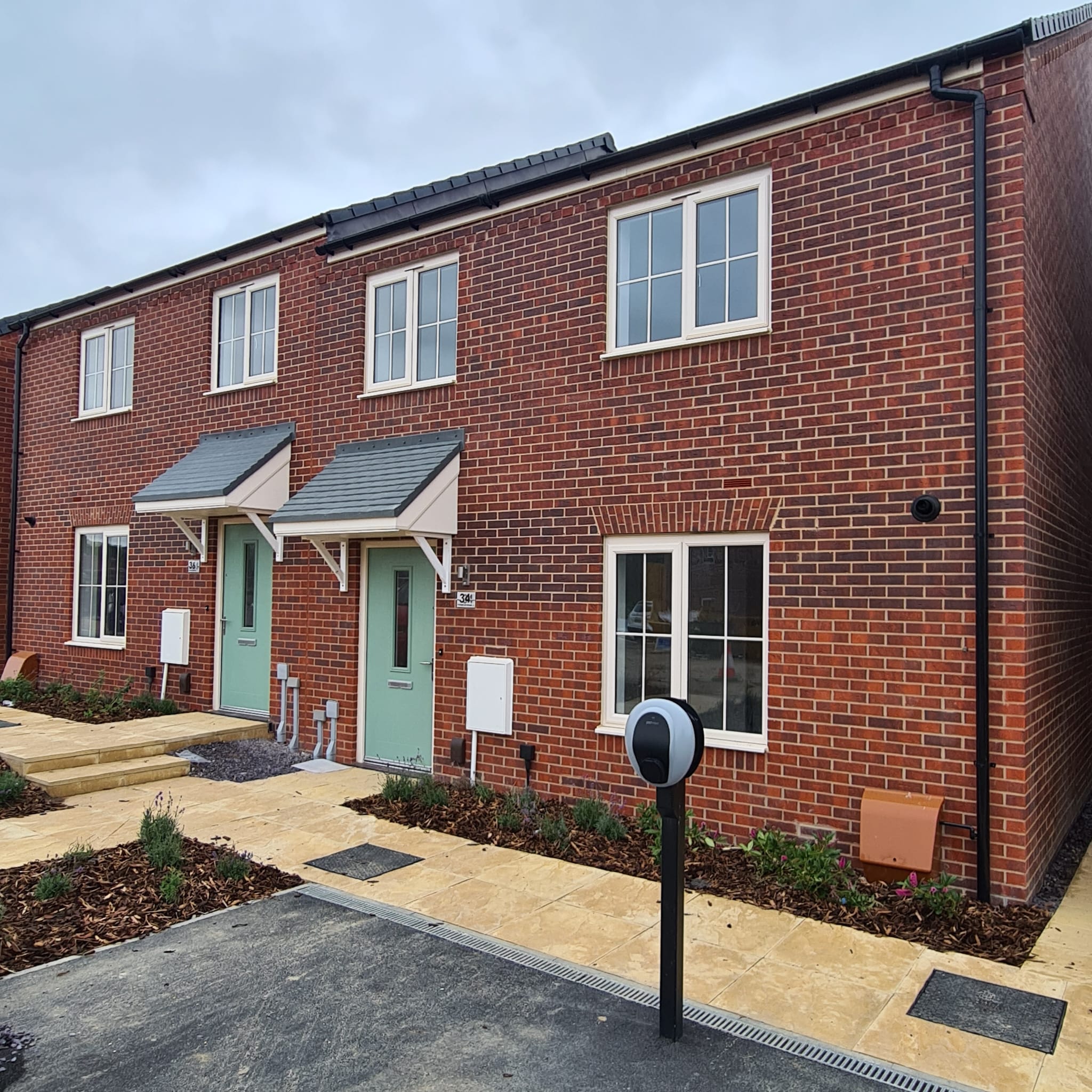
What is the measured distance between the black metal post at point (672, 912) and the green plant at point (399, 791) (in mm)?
4115

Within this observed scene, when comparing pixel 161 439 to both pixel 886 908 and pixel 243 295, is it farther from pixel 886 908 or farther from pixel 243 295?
pixel 886 908

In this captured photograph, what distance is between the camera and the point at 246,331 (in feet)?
34.2

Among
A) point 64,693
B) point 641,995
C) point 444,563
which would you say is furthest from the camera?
point 64,693

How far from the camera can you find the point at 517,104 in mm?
48219

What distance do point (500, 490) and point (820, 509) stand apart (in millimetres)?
2954

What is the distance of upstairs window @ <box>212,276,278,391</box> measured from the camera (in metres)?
10.2

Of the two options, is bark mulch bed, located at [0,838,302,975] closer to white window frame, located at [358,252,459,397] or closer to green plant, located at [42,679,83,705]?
white window frame, located at [358,252,459,397]

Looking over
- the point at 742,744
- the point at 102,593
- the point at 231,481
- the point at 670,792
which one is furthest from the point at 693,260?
the point at 102,593

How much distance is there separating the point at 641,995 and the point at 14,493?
1306 cm

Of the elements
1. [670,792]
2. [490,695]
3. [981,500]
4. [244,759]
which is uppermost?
[981,500]

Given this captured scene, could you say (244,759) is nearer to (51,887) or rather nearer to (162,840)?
(162,840)

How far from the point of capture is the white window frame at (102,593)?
1175cm

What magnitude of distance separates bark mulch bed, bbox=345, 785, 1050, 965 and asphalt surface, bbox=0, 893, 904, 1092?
1.65 meters

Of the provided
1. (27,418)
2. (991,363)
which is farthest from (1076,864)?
(27,418)
